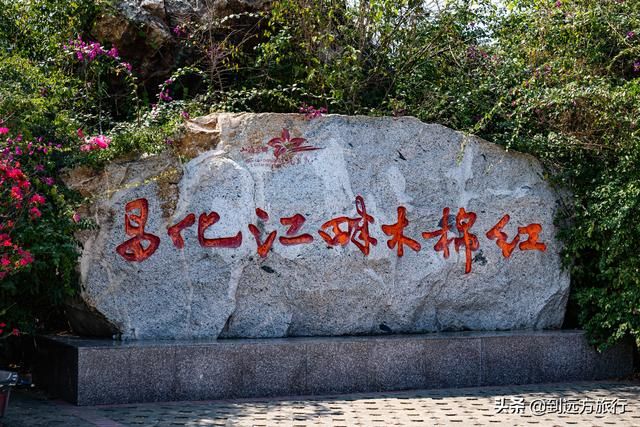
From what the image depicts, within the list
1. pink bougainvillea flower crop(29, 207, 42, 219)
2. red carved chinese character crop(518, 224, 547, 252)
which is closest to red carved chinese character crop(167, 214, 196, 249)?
pink bougainvillea flower crop(29, 207, 42, 219)

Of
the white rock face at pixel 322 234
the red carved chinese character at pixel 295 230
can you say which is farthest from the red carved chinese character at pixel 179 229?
the red carved chinese character at pixel 295 230

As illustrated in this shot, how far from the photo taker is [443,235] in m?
7.75

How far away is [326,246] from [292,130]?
1.05m

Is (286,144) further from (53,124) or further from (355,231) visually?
(53,124)

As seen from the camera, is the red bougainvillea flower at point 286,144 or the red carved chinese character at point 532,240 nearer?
the red bougainvillea flower at point 286,144

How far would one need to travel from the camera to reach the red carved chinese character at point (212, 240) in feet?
23.1

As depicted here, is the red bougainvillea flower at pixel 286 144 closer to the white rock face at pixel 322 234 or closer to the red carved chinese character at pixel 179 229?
the white rock face at pixel 322 234

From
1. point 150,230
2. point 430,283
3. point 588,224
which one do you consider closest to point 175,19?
point 150,230

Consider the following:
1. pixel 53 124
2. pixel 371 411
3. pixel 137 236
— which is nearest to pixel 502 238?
pixel 371 411

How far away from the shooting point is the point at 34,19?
27.8 feet

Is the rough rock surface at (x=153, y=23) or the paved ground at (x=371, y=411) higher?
the rough rock surface at (x=153, y=23)

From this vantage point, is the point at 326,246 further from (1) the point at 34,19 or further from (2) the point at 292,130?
(1) the point at 34,19

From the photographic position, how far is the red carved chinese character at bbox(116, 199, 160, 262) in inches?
270

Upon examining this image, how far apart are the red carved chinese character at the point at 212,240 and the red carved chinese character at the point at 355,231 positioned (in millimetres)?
744
